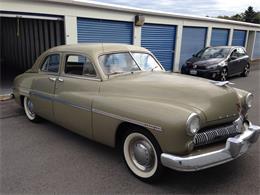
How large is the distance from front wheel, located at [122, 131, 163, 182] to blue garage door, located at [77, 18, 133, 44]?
667 cm

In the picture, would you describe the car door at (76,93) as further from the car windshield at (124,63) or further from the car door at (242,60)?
the car door at (242,60)

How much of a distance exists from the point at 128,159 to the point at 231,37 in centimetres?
1733


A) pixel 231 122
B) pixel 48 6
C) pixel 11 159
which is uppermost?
pixel 48 6

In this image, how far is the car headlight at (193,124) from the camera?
9.39 ft

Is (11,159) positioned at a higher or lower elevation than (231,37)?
lower

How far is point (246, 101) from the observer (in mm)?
3916

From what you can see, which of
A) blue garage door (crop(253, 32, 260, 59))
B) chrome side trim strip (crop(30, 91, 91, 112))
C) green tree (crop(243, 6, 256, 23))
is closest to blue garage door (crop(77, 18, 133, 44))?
chrome side trim strip (crop(30, 91, 91, 112))

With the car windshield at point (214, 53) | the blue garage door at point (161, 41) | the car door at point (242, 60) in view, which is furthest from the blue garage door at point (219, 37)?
the car windshield at point (214, 53)

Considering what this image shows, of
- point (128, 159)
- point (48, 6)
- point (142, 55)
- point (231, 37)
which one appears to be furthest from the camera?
point (231, 37)

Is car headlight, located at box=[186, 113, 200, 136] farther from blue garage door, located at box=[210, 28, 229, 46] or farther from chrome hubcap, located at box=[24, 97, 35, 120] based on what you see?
blue garage door, located at box=[210, 28, 229, 46]

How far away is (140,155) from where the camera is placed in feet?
11.0

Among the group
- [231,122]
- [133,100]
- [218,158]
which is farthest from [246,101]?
[133,100]

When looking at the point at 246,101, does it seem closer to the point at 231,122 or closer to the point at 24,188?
the point at 231,122

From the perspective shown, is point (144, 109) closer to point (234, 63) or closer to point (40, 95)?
point (40, 95)
